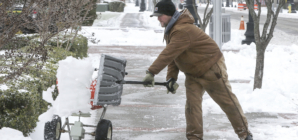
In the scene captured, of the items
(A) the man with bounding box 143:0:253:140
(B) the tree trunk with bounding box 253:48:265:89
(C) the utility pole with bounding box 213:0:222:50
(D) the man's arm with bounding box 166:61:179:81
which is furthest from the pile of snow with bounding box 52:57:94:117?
(C) the utility pole with bounding box 213:0:222:50

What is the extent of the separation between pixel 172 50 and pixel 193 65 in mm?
353

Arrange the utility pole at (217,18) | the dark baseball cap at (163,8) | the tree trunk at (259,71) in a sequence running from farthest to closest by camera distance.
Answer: the utility pole at (217,18) → the tree trunk at (259,71) → the dark baseball cap at (163,8)

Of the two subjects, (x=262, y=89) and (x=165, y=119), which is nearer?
(x=165, y=119)

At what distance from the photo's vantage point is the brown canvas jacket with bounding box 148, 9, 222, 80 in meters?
4.40

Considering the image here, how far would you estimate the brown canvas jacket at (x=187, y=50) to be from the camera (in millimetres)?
4398

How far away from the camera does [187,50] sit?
456 cm

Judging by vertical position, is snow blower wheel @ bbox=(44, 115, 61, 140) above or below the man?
below

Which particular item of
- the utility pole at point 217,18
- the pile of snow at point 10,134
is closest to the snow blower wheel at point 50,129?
the pile of snow at point 10,134

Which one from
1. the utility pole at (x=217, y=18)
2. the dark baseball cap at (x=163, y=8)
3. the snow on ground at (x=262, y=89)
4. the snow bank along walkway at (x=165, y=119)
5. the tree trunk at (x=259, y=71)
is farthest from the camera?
the utility pole at (x=217, y=18)

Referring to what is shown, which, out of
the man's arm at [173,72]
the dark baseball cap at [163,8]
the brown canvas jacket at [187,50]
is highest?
the dark baseball cap at [163,8]

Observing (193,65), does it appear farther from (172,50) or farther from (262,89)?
(262,89)

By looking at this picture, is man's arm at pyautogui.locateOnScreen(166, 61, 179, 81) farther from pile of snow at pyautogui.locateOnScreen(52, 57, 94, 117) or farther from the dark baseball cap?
pile of snow at pyautogui.locateOnScreen(52, 57, 94, 117)

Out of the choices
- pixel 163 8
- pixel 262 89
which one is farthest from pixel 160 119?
pixel 163 8

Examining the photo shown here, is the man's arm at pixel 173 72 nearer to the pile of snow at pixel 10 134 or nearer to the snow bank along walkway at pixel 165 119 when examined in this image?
the snow bank along walkway at pixel 165 119
